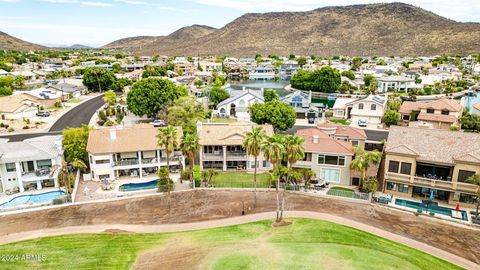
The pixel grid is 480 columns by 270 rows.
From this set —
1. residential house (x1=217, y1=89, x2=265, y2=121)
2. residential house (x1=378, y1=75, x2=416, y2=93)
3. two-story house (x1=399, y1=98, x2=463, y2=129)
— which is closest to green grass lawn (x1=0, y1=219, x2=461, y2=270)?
two-story house (x1=399, y1=98, x2=463, y2=129)

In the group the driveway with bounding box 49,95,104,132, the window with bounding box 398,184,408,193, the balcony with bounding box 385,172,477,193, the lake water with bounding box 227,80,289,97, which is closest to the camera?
the balcony with bounding box 385,172,477,193

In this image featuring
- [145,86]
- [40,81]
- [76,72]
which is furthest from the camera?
[76,72]

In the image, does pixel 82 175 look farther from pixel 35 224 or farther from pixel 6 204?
pixel 35 224

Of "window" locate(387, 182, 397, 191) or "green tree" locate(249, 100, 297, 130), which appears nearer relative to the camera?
"window" locate(387, 182, 397, 191)

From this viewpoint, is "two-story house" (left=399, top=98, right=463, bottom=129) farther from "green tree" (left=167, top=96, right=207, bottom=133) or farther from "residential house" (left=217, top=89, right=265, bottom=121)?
"green tree" (left=167, top=96, right=207, bottom=133)

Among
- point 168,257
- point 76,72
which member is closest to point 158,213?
point 168,257

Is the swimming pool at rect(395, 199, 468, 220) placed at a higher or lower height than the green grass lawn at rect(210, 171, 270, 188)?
lower

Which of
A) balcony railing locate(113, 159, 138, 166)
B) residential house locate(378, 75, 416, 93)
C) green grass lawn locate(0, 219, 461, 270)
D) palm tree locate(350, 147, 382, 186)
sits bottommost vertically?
green grass lawn locate(0, 219, 461, 270)
